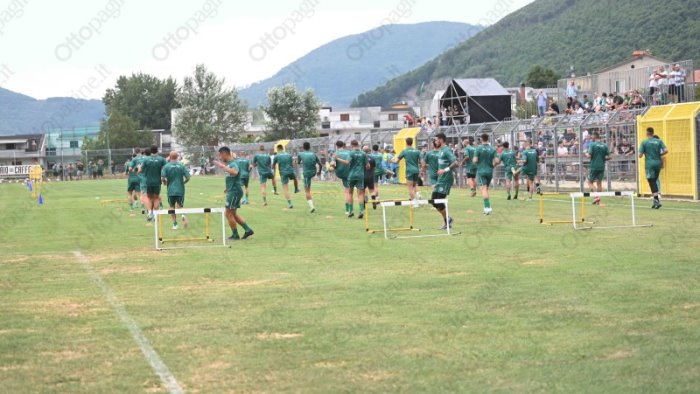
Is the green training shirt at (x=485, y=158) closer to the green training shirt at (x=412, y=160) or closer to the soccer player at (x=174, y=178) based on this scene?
the green training shirt at (x=412, y=160)

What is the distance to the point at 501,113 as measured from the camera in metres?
61.8

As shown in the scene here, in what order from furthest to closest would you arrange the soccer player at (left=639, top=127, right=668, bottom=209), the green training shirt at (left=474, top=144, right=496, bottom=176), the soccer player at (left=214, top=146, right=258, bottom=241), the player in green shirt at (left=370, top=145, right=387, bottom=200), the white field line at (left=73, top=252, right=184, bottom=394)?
the player in green shirt at (left=370, top=145, right=387, bottom=200) < the green training shirt at (left=474, top=144, right=496, bottom=176) < the soccer player at (left=639, top=127, right=668, bottom=209) < the soccer player at (left=214, top=146, right=258, bottom=241) < the white field line at (left=73, top=252, right=184, bottom=394)

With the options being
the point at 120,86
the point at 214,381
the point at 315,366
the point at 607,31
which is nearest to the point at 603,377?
the point at 315,366

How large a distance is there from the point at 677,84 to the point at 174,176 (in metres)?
20.8

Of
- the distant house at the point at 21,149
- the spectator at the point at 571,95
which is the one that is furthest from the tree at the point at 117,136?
the spectator at the point at 571,95

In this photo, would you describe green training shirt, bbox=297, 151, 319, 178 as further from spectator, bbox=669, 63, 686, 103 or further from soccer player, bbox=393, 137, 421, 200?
spectator, bbox=669, 63, 686, 103

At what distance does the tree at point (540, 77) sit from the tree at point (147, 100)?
7824 cm

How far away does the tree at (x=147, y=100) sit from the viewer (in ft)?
576

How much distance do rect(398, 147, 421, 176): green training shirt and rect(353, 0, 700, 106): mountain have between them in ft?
227

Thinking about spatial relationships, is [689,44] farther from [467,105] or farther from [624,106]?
[624,106]

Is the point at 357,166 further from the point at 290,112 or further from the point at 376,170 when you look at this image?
the point at 290,112

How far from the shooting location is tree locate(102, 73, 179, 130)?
17562cm

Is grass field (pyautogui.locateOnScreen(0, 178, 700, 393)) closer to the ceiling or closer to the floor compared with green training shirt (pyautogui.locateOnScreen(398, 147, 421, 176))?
closer to the floor

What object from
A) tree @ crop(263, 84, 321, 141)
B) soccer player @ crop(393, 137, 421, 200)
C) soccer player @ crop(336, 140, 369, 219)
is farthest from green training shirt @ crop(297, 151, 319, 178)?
tree @ crop(263, 84, 321, 141)
